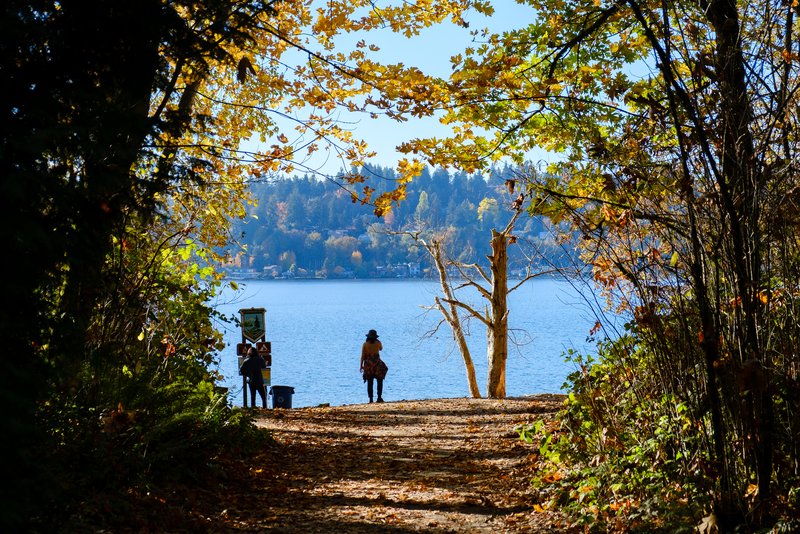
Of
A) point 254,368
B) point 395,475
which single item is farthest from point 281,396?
point 395,475

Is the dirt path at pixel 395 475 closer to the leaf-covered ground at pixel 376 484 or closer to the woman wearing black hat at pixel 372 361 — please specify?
the leaf-covered ground at pixel 376 484

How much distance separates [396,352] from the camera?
48.9 metres

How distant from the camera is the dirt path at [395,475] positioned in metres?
5.58

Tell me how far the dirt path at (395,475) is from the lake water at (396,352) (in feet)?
4.16

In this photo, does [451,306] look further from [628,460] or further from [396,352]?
[396,352]

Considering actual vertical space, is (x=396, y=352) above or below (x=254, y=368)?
below

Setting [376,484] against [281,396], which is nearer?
[376,484]

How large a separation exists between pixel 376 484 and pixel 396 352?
4196 cm

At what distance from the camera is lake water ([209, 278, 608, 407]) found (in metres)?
27.1

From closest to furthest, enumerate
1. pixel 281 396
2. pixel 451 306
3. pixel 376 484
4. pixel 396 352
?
pixel 376 484, pixel 281 396, pixel 451 306, pixel 396 352

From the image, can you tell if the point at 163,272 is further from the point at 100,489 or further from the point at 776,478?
the point at 776,478

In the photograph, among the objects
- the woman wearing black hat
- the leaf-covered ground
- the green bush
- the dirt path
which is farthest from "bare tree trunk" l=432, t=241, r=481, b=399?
the green bush

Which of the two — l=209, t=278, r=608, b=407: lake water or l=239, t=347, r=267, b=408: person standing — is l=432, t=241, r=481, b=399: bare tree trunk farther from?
l=239, t=347, r=267, b=408: person standing

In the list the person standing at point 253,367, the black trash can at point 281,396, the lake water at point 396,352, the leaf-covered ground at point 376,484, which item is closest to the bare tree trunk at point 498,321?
the lake water at point 396,352
